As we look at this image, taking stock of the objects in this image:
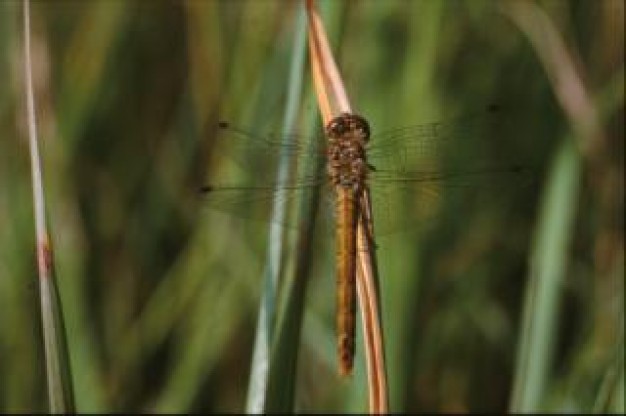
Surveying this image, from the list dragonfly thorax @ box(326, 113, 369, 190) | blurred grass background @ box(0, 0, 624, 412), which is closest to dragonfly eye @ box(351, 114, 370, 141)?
dragonfly thorax @ box(326, 113, 369, 190)

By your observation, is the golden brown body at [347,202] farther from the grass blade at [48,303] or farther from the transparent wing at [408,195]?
the grass blade at [48,303]

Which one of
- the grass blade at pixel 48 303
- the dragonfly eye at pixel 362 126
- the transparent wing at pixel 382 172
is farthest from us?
the transparent wing at pixel 382 172

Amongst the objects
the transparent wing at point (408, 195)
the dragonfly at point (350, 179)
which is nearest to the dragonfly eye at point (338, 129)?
the dragonfly at point (350, 179)

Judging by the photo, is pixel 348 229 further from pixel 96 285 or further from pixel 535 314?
pixel 96 285

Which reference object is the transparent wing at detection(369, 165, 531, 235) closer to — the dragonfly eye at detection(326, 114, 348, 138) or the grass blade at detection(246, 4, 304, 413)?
the dragonfly eye at detection(326, 114, 348, 138)

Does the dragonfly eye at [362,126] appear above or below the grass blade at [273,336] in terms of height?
above

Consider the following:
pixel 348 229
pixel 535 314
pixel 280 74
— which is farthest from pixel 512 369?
pixel 348 229

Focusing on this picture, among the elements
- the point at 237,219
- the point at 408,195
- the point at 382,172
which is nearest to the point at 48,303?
the point at 382,172

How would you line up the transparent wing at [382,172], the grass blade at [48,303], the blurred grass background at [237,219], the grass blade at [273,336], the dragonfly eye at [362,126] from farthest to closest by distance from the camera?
the blurred grass background at [237,219] < the transparent wing at [382,172] < the dragonfly eye at [362,126] < the grass blade at [273,336] < the grass blade at [48,303]
